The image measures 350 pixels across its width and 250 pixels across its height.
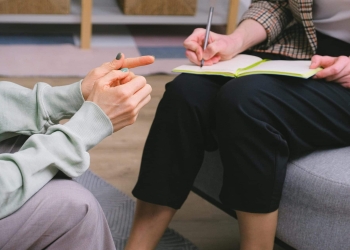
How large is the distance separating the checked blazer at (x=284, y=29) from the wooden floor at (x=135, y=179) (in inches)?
18.6

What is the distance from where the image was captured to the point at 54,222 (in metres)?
0.77

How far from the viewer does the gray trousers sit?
2.50 ft

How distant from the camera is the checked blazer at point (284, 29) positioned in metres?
1.36

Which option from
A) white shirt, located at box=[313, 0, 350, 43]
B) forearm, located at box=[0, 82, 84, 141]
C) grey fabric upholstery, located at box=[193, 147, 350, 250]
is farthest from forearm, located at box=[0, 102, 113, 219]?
white shirt, located at box=[313, 0, 350, 43]

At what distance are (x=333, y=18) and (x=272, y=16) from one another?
6.1 inches

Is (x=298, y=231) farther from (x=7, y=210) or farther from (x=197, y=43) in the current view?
(x=7, y=210)

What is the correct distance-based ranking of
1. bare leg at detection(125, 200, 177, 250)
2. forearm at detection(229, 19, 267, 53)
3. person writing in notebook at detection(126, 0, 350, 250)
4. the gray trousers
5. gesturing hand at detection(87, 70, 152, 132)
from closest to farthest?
the gray trousers → gesturing hand at detection(87, 70, 152, 132) → person writing in notebook at detection(126, 0, 350, 250) → bare leg at detection(125, 200, 177, 250) → forearm at detection(229, 19, 267, 53)

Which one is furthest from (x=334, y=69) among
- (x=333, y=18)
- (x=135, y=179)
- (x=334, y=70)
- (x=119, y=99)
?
(x=135, y=179)

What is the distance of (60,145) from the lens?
2.62ft

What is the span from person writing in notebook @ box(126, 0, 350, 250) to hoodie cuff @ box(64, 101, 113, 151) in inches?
13.2

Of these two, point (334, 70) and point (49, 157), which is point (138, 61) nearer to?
point (49, 157)

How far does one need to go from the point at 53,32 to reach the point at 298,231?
1.95 meters

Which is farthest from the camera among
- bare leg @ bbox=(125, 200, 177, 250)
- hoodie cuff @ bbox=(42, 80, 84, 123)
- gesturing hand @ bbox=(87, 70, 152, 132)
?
bare leg @ bbox=(125, 200, 177, 250)

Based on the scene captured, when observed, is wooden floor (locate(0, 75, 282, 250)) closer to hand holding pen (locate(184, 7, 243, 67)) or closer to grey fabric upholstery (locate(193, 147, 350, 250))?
grey fabric upholstery (locate(193, 147, 350, 250))
